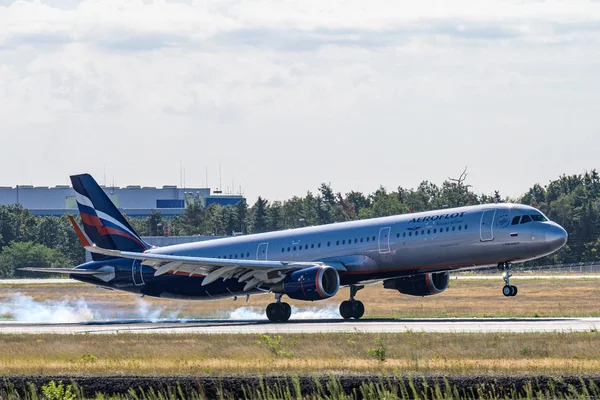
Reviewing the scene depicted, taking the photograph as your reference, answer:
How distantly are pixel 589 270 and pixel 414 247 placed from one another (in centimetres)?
6762

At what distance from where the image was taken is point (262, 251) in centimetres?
4831

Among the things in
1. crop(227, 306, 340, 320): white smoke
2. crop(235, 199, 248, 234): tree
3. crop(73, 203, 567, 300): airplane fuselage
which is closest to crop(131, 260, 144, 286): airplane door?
crop(73, 203, 567, 300): airplane fuselage

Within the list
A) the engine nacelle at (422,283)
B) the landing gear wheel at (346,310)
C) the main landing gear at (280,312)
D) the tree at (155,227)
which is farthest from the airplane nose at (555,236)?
the tree at (155,227)

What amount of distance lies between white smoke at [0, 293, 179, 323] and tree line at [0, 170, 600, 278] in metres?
57.7

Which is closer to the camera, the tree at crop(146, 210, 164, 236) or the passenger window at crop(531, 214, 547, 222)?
the passenger window at crop(531, 214, 547, 222)

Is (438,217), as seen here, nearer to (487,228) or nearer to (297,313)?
(487,228)

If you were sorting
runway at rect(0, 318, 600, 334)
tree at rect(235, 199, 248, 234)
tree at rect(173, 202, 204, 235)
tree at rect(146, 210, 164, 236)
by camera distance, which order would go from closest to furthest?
1. runway at rect(0, 318, 600, 334)
2. tree at rect(235, 199, 248, 234)
3. tree at rect(146, 210, 164, 236)
4. tree at rect(173, 202, 204, 235)

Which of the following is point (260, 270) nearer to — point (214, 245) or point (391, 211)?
point (214, 245)

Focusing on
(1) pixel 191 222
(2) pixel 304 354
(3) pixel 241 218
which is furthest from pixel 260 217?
(2) pixel 304 354

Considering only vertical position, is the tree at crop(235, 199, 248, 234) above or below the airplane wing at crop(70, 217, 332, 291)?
above

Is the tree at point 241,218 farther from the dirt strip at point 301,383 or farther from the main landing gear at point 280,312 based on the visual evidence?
the dirt strip at point 301,383

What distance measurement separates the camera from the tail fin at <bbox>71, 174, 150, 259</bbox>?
166 ft

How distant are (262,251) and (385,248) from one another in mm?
7153

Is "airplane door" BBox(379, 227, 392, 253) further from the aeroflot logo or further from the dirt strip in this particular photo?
the dirt strip
